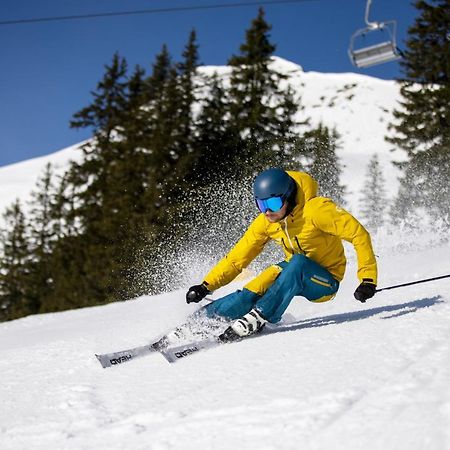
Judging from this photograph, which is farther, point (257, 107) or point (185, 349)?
point (257, 107)

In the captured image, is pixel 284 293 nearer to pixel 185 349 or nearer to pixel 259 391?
pixel 185 349

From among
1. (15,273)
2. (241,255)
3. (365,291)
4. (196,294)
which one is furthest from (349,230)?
(15,273)

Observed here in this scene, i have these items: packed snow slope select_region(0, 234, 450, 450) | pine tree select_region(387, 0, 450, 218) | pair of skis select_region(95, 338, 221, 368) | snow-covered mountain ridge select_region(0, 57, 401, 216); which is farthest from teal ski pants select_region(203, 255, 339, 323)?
snow-covered mountain ridge select_region(0, 57, 401, 216)

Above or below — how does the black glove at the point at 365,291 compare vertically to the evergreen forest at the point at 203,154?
below

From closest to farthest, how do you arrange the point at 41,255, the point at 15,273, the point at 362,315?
the point at 362,315 → the point at 41,255 → the point at 15,273

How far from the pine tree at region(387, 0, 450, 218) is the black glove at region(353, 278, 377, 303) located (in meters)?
14.2

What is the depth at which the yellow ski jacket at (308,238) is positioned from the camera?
4.09 meters

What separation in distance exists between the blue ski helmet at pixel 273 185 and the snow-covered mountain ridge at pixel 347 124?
35213 mm

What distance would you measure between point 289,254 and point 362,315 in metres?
0.80

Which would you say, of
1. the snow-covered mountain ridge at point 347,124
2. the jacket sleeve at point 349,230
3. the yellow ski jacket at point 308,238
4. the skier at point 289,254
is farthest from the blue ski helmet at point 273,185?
the snow-covered mountain ridge at point 347,124

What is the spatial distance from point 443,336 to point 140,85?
963 inches

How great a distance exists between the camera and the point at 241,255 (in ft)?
15.0

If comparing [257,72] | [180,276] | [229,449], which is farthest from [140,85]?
[229,449]

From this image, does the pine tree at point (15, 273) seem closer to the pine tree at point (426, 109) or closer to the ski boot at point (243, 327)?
the pine tree at point (426, 109)
